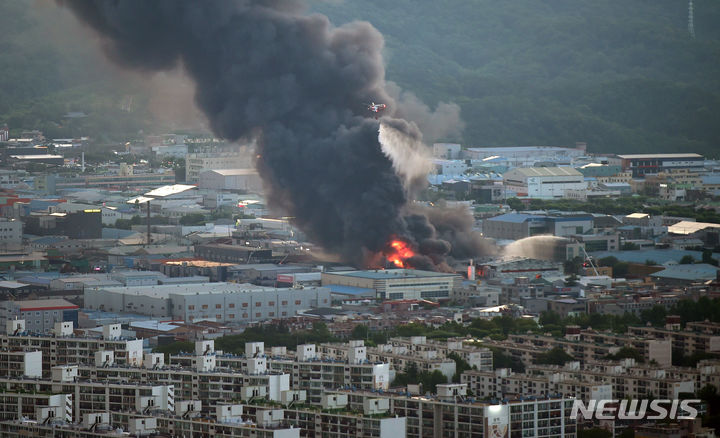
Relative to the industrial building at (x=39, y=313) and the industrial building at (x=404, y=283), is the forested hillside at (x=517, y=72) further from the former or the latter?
the industrial building at (x=39, y=313)

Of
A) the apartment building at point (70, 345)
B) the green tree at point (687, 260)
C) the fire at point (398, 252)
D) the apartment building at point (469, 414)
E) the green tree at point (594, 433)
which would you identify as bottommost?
the green tree at point (594, 433)

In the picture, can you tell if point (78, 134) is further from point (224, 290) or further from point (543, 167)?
point (224, 290)

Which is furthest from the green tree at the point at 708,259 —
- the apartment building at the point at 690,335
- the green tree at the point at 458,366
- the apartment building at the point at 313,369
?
the apartment building at the point at 313,369

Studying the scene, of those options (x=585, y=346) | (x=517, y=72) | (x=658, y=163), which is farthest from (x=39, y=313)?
(x=517, y=72)

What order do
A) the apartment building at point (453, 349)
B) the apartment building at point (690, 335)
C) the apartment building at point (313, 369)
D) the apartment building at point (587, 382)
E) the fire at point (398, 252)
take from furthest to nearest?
the fire at point (398, 252), the apartment building at point (690, 335), the apartment building at point (453, 349), the apartment building at point (587, 382), the apartment building at point (313, 369)

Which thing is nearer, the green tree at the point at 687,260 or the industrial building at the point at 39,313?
the industrial building at the point at 39,313

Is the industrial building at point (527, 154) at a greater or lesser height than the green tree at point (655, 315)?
greater

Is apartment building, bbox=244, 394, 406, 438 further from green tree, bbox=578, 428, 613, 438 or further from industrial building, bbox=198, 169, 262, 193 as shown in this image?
industrial building, bbox=198, 169, 262, 193

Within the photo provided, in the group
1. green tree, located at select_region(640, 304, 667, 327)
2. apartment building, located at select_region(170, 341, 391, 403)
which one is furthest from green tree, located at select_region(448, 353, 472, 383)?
green tree, located at select_region(640, 304, 667, 327)

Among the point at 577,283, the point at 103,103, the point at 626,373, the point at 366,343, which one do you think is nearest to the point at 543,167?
the point at 103,103
